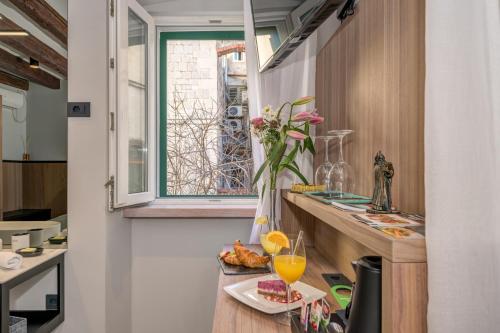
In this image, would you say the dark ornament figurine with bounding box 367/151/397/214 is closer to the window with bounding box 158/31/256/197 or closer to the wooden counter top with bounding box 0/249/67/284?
the wooden counter top with bounding box 0/249/67/284

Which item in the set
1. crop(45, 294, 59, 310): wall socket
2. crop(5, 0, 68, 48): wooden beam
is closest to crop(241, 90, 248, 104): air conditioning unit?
crop(5, 0, 68, 48): wooden beam

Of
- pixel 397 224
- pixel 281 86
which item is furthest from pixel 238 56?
pixel 397 224

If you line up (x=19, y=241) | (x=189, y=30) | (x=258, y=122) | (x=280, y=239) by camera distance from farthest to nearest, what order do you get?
(x=189, y=30) → (x=19, y=241) → (x=258, y=122) → (x=280, y=239)

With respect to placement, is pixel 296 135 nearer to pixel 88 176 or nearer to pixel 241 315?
pixel 241 315

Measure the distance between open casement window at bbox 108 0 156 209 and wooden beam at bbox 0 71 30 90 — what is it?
3026 millimetres

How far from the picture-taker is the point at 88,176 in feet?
6.48

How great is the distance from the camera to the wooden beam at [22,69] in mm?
3707

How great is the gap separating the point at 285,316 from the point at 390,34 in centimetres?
99

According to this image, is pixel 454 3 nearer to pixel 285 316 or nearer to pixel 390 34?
pixel 390 34

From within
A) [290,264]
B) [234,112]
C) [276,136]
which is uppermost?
[234,112]

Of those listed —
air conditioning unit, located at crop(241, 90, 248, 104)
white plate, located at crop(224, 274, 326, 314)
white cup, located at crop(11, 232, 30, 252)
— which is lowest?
white plate, located at crop(224, 274, 326, 314)

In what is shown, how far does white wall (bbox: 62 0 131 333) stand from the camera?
1.97 m

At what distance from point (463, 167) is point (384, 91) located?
0.64 metres

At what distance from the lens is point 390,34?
1.14 meters
